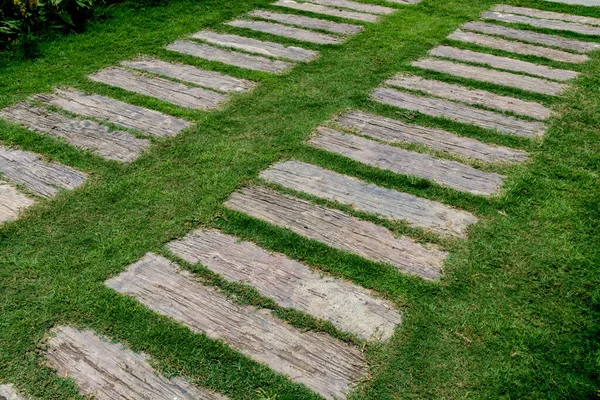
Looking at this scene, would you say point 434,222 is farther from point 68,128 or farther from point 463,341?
point 68,128

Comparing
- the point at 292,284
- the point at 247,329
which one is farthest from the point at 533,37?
the point at 247,329

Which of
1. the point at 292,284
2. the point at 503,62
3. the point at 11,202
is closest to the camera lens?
the point at 292,284

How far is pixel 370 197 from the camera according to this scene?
10.0ft

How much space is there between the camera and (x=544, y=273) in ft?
8.38

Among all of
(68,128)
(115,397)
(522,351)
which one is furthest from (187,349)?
(68,128)

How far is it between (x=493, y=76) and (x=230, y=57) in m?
2.01

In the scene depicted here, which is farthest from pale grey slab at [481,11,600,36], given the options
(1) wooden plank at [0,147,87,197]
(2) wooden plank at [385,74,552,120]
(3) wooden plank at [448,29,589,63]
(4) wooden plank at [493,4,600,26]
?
(1) wooden plank at [0,147,87,197]

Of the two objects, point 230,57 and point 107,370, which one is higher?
point 230,57

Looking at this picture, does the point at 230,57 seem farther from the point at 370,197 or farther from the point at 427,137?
the point at 370,197

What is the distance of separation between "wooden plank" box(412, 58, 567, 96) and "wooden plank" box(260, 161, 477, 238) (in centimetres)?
166

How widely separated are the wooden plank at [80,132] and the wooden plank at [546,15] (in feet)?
12.6

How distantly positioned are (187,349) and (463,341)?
3.47 ft

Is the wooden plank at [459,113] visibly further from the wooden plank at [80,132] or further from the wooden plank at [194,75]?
the wooden plank at [80,132]

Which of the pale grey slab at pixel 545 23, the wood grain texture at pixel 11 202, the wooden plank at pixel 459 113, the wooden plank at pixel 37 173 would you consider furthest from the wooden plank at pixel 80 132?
the pale grey slab at pixel 545 23
